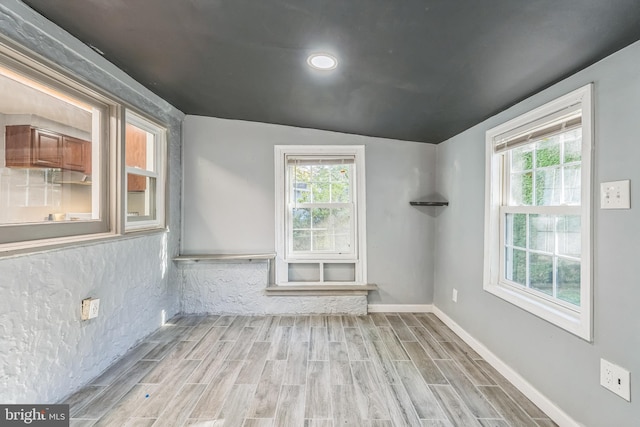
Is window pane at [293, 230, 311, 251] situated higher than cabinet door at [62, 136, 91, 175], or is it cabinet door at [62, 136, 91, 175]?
cabinet door at [62, 136, 91, 175]

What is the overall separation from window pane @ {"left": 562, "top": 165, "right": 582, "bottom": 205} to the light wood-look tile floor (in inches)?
50.5

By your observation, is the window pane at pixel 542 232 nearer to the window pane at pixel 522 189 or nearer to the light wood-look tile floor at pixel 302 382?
the window pane at pixel 522 189

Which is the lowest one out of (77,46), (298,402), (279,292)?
(298,402)

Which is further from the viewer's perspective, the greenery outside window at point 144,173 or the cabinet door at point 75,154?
the greenery outside window at point 144,173

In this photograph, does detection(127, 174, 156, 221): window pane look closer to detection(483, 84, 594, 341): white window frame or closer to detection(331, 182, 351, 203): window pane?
detection(331, 182, 351, 203): window pane

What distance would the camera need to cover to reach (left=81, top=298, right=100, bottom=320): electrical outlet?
6.29 ft

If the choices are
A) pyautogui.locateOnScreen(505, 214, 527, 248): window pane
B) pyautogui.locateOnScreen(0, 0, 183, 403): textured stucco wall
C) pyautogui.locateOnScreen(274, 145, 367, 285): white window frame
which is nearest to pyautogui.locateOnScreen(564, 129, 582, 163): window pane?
pyautogui.locateOnScreen(505, 214, 527, 248): window pane

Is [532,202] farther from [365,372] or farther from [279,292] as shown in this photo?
[279,292]

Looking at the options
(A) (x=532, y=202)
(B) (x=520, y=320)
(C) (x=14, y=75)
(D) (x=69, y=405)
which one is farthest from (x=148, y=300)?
(A) (x=532, y=202)

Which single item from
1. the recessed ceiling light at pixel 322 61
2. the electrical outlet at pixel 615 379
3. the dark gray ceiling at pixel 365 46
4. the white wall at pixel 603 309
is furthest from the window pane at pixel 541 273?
the recessed ceiling light at pixel 322 61

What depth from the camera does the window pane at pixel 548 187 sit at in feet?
5.91

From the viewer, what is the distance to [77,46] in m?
1.85

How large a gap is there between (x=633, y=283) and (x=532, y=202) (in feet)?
2.77

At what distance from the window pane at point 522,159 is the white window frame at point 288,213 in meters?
1.46
